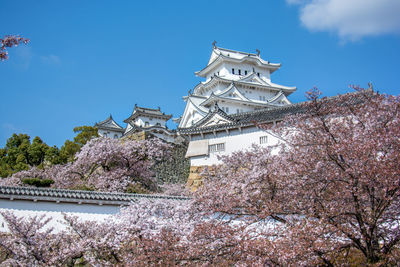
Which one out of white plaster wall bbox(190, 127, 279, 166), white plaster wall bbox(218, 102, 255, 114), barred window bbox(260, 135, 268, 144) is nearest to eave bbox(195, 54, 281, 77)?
white plaster wall bbox(218, 102, 255, 114)

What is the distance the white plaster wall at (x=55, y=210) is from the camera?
1384cm

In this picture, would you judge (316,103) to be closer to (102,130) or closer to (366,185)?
(366,185)

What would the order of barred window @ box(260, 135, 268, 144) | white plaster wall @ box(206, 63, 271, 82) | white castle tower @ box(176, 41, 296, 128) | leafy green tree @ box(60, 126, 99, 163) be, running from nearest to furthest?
barred window @ box(260, 135, 268, 144) → leafy green tree @ box(60, 126, 99, 163) → white castle tower @ box(176, 41, 296, 128) → white plaster wall @ box(206, 63, 271, 82)

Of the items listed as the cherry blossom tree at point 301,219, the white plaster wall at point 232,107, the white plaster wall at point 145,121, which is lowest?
the cherry blossom tree at point 301,219

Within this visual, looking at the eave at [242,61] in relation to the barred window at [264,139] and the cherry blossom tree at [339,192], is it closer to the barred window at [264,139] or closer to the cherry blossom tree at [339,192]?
the barred window at [264,139]

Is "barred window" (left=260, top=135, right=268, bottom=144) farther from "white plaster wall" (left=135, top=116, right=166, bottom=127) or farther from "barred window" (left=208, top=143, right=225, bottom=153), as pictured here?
"white plaster wall" (left=135, top=116, right=166, bottom=127)

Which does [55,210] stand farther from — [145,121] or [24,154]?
[145,121]

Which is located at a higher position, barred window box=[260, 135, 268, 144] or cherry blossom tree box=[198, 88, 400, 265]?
barred window box=[260, 135, 268, 144]

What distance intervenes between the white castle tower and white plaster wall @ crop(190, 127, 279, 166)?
40.5ft

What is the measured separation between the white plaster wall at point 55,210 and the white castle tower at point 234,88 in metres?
23.6

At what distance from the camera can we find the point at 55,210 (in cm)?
1426

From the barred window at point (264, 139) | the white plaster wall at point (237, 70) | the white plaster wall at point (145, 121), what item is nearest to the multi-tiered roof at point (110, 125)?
the white plaster wall at point (145, 121)

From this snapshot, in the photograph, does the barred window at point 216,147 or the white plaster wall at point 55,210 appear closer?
the white plaster wall at point 55,210

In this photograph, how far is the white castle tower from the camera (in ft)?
130
